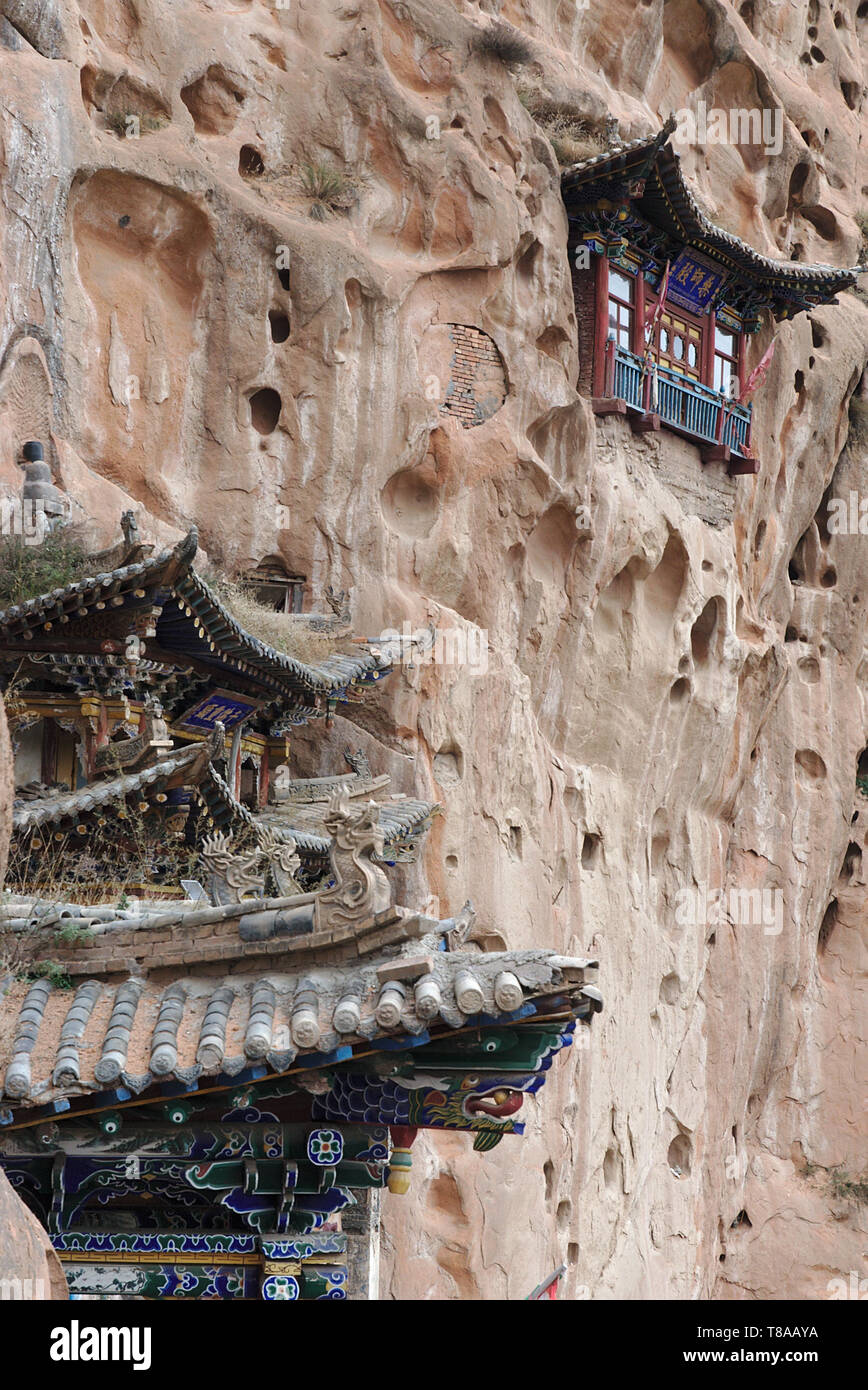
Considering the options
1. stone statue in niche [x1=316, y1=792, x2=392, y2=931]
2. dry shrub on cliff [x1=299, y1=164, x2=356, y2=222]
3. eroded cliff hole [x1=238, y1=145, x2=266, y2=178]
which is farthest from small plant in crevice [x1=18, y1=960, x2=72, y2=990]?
eroded cliff hole [x1=238, y1=145, x2=266, y2=178]

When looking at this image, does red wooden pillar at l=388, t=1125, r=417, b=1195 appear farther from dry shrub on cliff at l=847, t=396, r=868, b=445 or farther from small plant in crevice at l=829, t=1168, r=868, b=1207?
dry shrub on cliff at l=847, t=396, r=868, b=445

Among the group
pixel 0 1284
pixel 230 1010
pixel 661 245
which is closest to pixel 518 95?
pixel 661 245

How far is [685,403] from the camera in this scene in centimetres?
2078

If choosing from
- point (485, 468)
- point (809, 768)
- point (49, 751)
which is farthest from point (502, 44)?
point (809, 768)

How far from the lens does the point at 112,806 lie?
1152cm

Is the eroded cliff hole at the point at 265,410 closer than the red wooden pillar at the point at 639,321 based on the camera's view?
Yes

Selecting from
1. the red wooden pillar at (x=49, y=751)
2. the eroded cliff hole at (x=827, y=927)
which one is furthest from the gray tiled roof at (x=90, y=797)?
the eroded cliff hole at (x=827, y=927)

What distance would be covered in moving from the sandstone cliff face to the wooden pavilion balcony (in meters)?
0.32

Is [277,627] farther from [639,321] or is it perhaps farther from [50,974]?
[50,974]

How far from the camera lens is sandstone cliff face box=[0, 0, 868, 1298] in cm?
1623

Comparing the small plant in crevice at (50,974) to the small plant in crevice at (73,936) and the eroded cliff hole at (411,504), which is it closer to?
the small plant in crevice at (73,936)

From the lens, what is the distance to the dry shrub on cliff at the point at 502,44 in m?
18.7

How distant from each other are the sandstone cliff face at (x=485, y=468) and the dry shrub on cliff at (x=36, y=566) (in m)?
1.54

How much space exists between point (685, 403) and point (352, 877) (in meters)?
14.9
